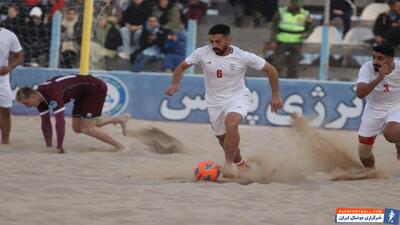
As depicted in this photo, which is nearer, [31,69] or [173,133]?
[173,133]

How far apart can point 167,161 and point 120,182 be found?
1.97 meters

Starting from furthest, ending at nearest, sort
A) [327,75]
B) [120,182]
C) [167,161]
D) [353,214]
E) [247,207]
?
[327,75] → [167,161] → [120,182] → [247,207] → [353,214]

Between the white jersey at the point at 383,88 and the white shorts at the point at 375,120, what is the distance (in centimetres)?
6

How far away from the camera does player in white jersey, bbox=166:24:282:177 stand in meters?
8.14

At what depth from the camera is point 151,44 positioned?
14.4 meters

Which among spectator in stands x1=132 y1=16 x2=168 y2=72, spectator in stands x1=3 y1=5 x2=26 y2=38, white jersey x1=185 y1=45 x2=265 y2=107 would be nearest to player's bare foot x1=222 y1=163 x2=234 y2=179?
white jersey x1=185 y1=45 x2=265 y2=107

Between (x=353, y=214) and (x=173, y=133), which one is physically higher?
(x=353, y=214)

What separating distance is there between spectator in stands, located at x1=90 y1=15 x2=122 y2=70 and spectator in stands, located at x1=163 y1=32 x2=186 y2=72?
0.96 m

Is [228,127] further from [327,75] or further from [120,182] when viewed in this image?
[327,75]

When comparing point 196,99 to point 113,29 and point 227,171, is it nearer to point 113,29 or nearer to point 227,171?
point 113,29

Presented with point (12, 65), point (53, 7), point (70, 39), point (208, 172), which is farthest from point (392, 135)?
point (53, 7)

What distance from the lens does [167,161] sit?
32.1ft

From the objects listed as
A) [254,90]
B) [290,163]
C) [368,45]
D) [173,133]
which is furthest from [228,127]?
[368,45]

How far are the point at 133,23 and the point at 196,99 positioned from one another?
188 centimetres
